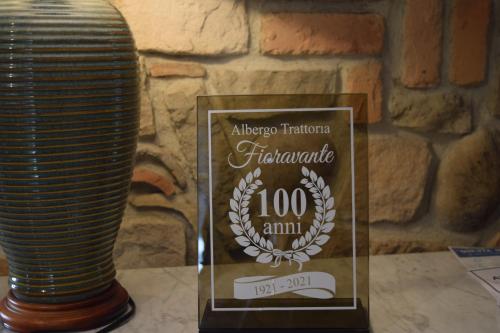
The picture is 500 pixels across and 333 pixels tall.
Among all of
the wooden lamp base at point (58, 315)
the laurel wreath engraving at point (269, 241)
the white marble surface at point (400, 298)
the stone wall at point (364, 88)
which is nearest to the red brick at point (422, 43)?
the stone wall at point (364, 88)

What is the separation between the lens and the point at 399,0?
1.26m

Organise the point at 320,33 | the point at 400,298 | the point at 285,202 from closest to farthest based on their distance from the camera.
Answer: the point at 285,202 → the point at 400,298 → the point at 320,33

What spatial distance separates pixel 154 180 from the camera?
127cm

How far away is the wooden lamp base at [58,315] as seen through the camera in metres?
0.95

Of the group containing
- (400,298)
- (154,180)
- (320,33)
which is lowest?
(400,298)

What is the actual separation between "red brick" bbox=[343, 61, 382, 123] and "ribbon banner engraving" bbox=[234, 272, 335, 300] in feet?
1.50

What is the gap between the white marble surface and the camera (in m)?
0.97

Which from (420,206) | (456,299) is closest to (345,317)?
(456,299)

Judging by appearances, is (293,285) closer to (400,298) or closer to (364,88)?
(400,298)

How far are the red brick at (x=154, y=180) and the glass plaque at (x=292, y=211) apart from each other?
37 cm

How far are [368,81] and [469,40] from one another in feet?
0.67

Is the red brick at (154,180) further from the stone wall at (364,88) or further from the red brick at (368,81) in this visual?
the red brick at (368,81)

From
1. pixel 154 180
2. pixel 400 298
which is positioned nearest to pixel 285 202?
pixel 400 298

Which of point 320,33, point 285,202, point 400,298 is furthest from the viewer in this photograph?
point 320,33
